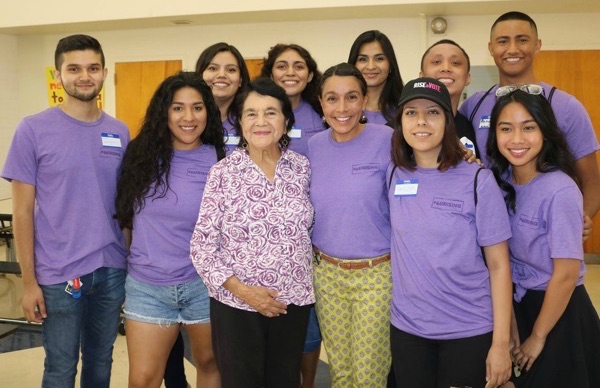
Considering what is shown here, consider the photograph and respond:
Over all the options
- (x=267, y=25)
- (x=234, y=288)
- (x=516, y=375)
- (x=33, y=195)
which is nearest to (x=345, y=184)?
(x=234, y=288)

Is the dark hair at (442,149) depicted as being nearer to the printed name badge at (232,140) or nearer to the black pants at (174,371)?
the printed name badge at (232,140)

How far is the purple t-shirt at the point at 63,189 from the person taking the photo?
2.27 meters

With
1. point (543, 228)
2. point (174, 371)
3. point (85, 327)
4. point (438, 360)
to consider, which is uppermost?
point (543, 228)

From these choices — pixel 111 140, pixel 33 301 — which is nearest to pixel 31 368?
pixel 33 301

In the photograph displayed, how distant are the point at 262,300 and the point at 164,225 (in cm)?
56

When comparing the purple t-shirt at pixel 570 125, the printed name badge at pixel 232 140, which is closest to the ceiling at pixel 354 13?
the purple t-shirt at pixel 570 125

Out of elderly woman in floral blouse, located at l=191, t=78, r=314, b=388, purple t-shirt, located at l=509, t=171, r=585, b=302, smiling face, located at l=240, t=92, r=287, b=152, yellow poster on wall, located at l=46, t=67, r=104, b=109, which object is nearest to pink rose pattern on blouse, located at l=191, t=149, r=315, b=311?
elderly woman in floral blouse, located at l=191, t=78, r=314, b=388

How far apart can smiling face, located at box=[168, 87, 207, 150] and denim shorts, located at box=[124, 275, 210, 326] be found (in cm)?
63

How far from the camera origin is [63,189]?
2299mm

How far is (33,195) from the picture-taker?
7.55ft

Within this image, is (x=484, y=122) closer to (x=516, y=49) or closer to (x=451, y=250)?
(x=516, y=49)

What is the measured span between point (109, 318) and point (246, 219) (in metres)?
0.92

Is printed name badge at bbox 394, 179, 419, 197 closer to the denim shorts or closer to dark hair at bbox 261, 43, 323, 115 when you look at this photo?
the denim shorts

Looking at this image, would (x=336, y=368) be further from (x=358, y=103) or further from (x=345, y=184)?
(x=358, y=103)
